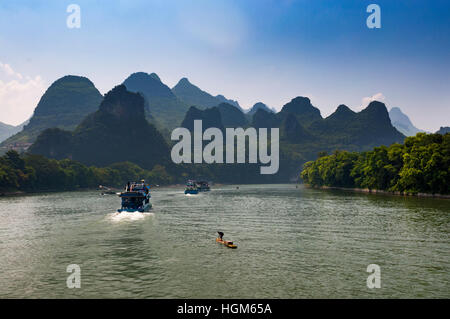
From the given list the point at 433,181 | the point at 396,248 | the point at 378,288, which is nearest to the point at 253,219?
the point at 396,248

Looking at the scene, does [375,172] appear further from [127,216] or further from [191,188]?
[127,216]

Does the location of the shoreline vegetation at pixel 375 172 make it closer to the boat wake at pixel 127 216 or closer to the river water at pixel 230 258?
the river water at pixel 230 258

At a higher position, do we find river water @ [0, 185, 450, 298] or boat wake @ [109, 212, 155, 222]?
river water @ [0, 185, 450, 298]

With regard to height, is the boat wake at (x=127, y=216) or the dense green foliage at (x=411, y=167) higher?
the dense green foliage at (x=411, y=167)

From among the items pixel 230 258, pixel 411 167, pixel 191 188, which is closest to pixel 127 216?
pixel 230 258

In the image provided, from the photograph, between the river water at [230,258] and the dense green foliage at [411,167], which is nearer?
the river water at [230,258]

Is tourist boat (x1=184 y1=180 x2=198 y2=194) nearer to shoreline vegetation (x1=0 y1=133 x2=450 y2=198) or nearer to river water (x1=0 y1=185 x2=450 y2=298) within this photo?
shoreline vegetation (x1=0 y1=133 x2=450 y2=198)

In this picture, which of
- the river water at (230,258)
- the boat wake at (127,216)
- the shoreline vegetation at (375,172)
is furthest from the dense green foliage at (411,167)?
the boat wake at (127,216)

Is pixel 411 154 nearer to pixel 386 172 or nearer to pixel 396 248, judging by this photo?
pixel 386 172

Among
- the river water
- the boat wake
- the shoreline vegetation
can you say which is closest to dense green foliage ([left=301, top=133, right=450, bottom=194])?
the shoreline vegetation
